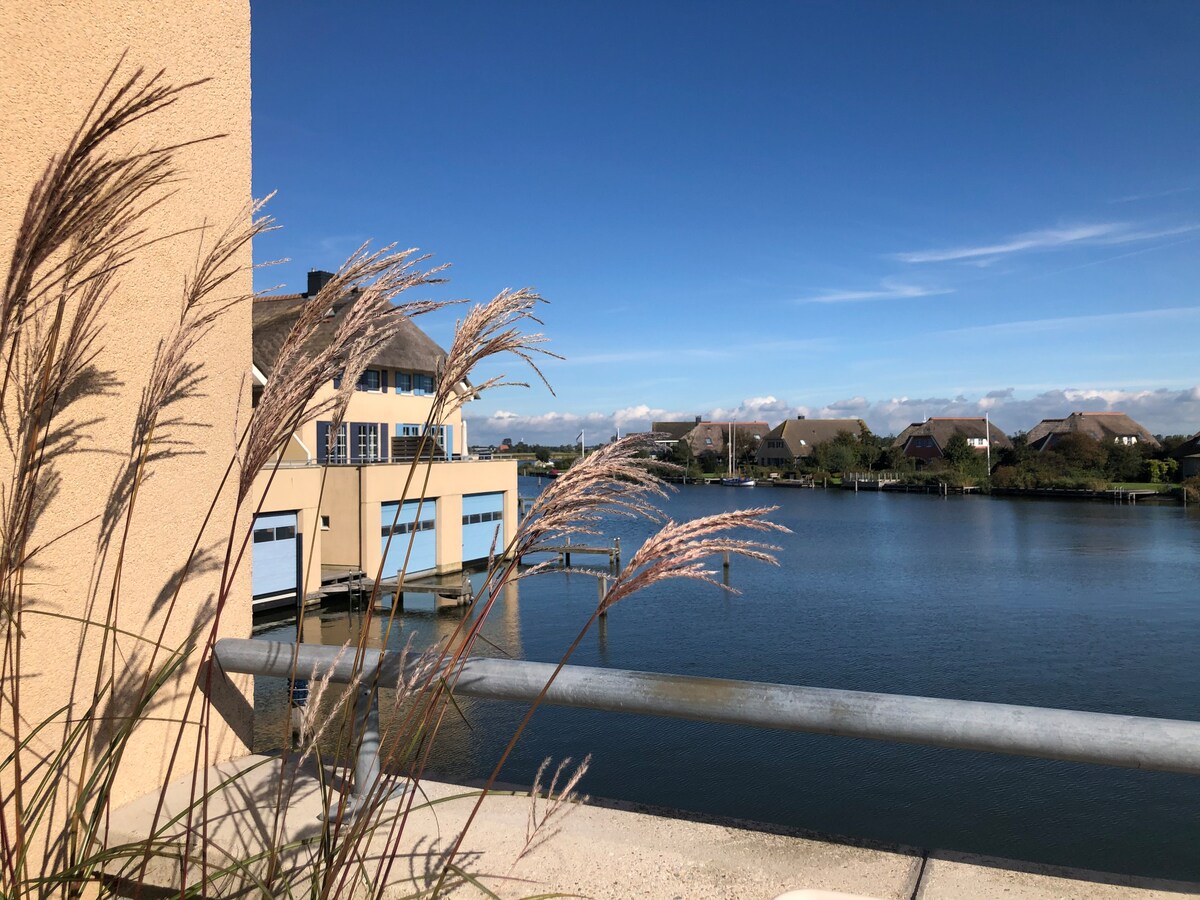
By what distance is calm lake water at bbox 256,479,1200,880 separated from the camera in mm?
9203

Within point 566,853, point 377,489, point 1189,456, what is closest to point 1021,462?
point 1189,456

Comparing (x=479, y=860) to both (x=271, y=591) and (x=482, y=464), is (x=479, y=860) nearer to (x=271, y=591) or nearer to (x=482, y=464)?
Result: (x=271, y=591)

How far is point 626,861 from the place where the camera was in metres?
1.62

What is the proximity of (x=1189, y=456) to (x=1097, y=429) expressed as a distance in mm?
9336

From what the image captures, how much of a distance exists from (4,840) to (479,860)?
809 mm

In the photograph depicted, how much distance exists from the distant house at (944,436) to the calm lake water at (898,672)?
4584cm

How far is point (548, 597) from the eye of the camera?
24125 millimetres

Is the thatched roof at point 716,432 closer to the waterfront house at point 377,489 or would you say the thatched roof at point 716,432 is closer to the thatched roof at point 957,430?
the thatched roof at point 957,430

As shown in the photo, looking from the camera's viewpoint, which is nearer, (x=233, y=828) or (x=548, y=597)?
(x=233, y=828)

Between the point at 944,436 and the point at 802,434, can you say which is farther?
the point at 802,434

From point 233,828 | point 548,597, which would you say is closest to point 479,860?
point 233,828

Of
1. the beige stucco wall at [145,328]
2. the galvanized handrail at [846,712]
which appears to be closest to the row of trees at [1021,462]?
the beige stucco wall at [145,328]

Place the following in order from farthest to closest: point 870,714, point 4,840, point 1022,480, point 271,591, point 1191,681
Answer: point 1022,480 → point 271,591 → point 1191,681 → point 870,714 → point 4,840

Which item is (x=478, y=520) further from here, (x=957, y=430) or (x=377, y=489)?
(x=957, y=430)
